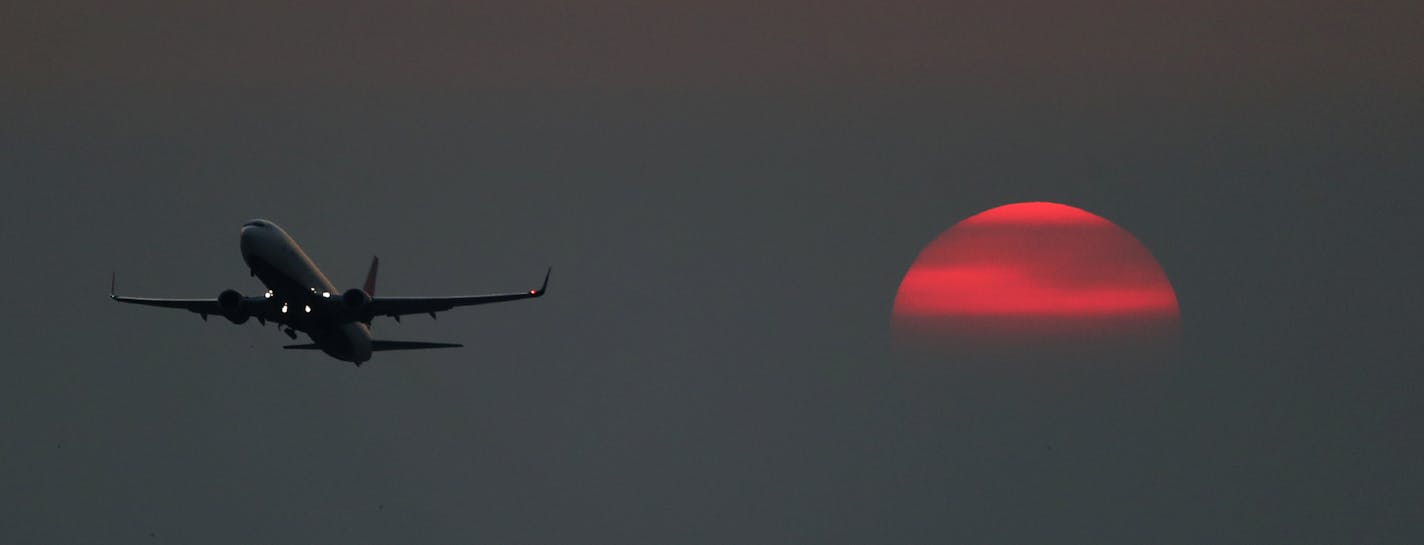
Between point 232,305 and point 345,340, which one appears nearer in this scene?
point 232,305

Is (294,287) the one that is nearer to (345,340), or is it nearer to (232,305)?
(232,305)

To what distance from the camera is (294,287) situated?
158 metres

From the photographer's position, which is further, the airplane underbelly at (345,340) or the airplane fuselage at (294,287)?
the airplane underbelly at (345,340)

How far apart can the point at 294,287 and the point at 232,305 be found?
502cm

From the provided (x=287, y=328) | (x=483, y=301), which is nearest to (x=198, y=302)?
(x=287, y=328)

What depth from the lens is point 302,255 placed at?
524 feet

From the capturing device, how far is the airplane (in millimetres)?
155125

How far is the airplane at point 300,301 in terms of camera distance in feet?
509

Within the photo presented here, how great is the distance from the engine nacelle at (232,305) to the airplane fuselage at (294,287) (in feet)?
6.50

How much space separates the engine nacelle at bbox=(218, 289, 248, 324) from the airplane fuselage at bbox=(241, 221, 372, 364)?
1980mm

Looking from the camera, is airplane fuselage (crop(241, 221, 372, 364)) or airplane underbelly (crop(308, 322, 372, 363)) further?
airplane underbelly (crop(308, 322, 372, 363))

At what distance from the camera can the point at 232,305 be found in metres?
160

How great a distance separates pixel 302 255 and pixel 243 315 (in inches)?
216

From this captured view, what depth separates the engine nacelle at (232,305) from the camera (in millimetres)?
160000
